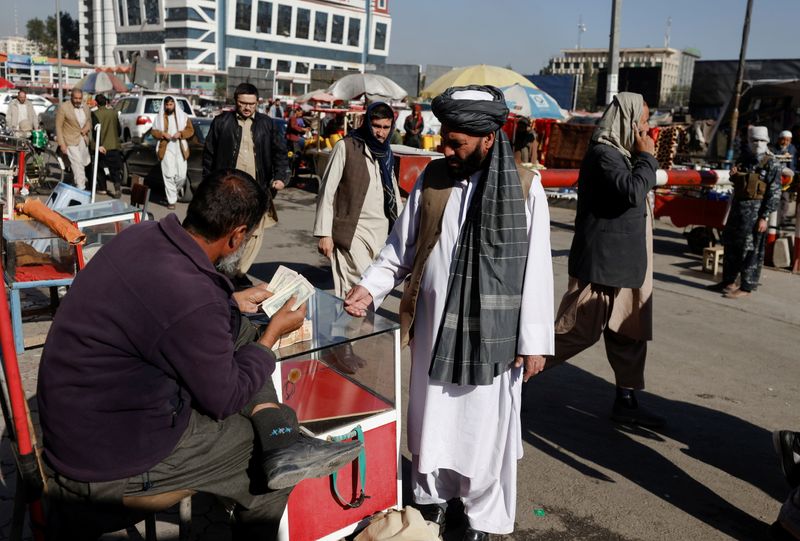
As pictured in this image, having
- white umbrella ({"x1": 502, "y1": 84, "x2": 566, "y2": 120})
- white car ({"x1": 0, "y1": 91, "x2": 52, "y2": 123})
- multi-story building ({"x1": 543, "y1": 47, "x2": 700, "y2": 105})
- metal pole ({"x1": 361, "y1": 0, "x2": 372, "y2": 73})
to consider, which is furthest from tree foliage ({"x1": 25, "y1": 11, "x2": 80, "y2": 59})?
white umbrella ({"x1": 502, "y1": 84, "x2": 566, "y2": 120})

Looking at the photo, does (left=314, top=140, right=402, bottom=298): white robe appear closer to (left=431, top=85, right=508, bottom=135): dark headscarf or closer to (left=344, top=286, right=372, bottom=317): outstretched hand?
(left=344, top=286, right=372, bottom=317): outstretched hand

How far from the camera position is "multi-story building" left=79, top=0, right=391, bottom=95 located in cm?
8181

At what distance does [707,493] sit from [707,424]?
3.11 ft

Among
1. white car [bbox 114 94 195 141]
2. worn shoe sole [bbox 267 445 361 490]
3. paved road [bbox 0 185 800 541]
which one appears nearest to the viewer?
worn shoe sole [bbox 267 445 361 490]

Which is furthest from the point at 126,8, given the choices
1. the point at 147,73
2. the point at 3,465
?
the point at 3,465

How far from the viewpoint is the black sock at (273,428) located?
228cm

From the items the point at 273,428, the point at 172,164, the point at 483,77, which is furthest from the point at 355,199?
the point at 483,77

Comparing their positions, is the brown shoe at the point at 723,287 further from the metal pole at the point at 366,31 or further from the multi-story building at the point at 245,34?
the metal pole at the point at 366,31

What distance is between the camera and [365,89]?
19.8m

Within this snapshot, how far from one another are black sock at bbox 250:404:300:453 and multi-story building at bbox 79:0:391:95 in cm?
7956

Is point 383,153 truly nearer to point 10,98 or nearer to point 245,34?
point 10,98

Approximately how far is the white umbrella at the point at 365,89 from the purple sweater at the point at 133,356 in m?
18.4

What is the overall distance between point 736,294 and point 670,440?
428 centimetres

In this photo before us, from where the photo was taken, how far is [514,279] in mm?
2779
